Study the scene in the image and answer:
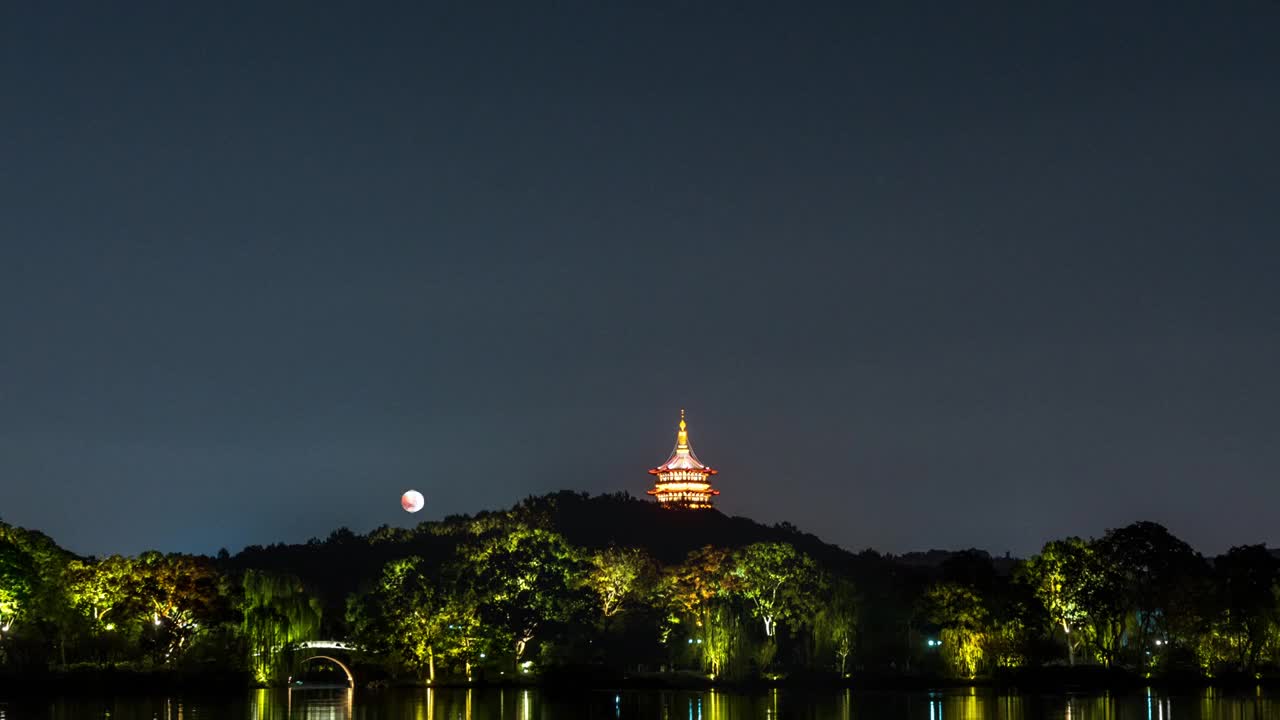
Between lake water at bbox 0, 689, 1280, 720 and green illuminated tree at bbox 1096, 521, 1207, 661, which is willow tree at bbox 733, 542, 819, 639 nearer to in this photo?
lake water at bbox 0, 689, 1280, 720

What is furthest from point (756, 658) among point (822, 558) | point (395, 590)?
point (822, 558)

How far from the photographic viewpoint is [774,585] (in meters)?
86.6

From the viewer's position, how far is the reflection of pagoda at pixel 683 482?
6713 inches

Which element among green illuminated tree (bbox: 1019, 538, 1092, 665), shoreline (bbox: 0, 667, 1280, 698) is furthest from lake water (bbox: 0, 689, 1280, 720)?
green illuminated tree (bbox: 1019, 538, 1092, 665)

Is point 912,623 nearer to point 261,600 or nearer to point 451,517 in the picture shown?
point 261,600

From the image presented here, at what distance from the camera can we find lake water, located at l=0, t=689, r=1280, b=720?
56.9m

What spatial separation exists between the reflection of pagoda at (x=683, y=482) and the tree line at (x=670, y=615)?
77.3 metres

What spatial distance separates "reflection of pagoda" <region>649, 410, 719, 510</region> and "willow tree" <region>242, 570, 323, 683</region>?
9534 cm

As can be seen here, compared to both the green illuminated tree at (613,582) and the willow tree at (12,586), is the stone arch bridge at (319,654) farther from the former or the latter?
the green illuminated tree at (613,582)

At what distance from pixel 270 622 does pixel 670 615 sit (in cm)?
2479

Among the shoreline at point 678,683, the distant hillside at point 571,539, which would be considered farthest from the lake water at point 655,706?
the distant hillside at point 571,539

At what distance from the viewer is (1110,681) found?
250 feet

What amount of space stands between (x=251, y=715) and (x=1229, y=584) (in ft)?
166

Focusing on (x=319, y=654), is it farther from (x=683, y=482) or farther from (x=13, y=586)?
(x=683, y=482)
